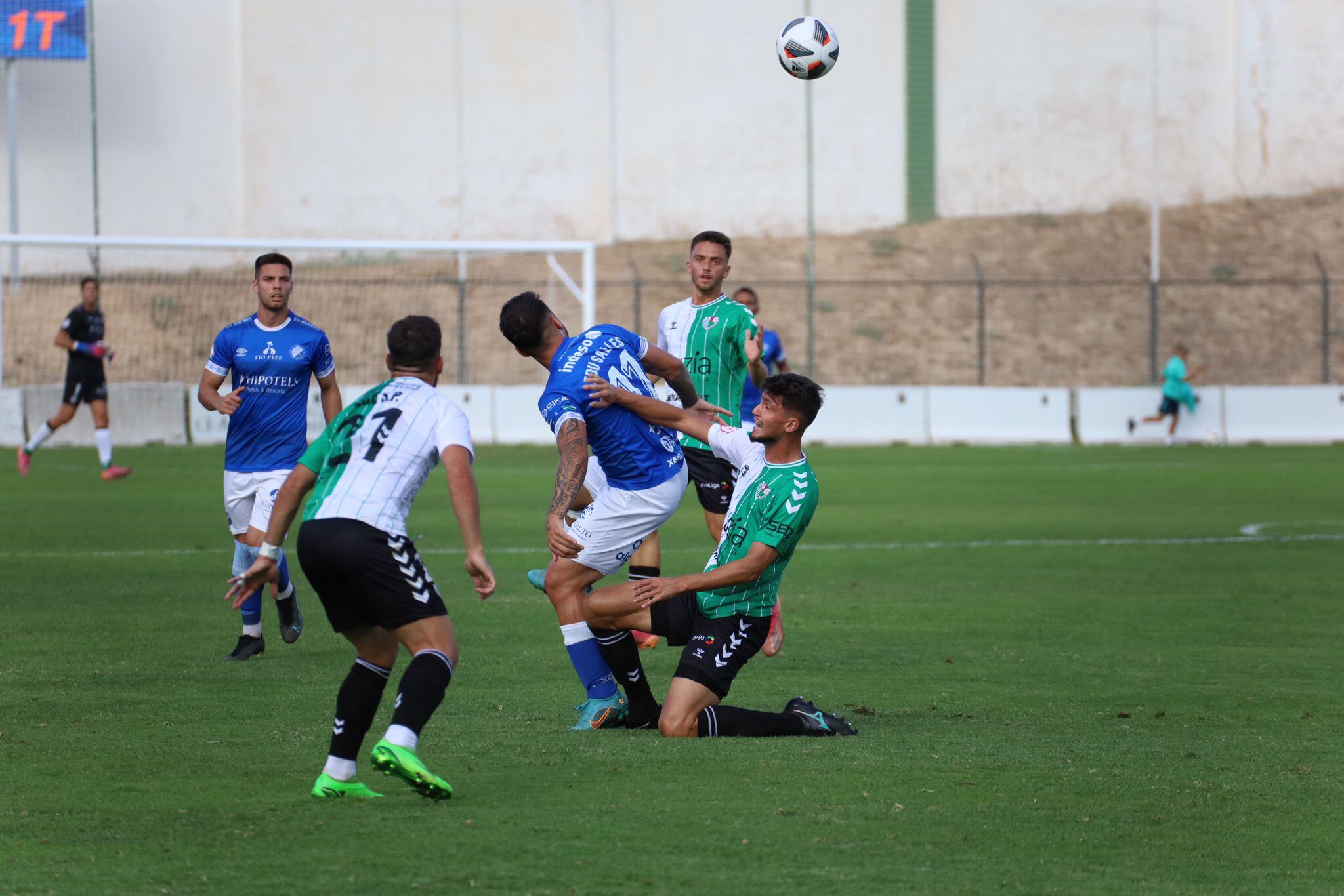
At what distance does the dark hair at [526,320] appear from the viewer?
6.90 m

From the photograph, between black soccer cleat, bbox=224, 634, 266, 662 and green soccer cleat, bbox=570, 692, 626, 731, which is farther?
black soccer cleat, bbox=224, 634, 266, 662

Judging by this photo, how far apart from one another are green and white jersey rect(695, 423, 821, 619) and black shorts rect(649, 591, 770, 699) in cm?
5

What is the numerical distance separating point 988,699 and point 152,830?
3.96 m

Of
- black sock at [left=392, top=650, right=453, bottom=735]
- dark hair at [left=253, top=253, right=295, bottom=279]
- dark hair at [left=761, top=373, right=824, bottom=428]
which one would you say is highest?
dark hair at [left=253, top=253, right=295, bottom=279]

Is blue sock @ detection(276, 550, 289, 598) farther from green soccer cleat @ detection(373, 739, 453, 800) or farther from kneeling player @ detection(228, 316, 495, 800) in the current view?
green soccer cleat @ detection(373, 739, 453, 800)

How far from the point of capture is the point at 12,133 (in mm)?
38188

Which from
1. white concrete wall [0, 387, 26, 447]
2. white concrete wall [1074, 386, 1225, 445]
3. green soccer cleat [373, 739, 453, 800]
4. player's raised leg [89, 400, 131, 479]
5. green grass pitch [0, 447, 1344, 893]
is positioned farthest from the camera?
white concrete wall [1074, 386, 1225, 445]

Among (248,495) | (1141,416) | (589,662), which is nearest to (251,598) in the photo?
(248,495)

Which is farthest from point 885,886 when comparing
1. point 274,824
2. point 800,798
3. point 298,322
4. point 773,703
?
point 298,322

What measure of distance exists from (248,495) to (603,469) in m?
2.98

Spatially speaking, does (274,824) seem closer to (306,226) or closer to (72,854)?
(72,854)

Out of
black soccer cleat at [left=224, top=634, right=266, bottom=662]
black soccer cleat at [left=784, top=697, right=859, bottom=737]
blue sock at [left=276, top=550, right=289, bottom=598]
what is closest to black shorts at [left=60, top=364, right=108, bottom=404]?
blue sock at [left=276, top=550, right=289, bottom=598]

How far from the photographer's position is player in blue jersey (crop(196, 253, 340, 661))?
9.28 meters

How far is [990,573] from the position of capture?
39.7 feet
